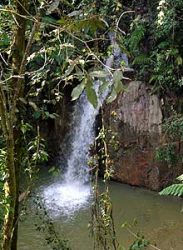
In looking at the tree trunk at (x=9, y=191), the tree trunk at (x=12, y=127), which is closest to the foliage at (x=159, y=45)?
the tree trunk at (x=12, y=127)

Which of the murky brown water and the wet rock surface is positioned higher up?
the wet rock surface

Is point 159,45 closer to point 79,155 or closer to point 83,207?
point 79,155

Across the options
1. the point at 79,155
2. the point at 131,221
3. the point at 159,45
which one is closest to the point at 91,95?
the point at 131,221

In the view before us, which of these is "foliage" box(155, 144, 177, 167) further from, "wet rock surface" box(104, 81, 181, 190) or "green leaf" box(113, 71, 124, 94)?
"green leaf" box(113, 71, 124, 94)

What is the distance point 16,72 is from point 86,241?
11.8 feet

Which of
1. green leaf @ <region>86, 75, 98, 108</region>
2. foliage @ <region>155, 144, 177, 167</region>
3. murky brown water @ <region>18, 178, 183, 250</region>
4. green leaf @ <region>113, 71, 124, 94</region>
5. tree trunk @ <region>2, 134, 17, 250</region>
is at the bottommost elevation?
murky brown water @ <region>18, 178, 183, 250</region>

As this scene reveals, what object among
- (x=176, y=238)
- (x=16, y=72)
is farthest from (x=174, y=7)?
(x=16, y=72)

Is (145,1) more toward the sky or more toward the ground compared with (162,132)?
more toward the sky

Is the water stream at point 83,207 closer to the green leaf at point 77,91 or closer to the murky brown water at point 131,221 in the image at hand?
the murky brown water at point 131,221

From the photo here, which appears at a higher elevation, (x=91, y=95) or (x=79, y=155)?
(x=91, y=95)

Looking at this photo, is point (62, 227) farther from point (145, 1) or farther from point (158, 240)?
point (145, 1)

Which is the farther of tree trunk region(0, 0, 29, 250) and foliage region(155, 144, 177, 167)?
foliage region(155, 144, 177, 167)

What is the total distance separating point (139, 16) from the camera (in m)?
7.10

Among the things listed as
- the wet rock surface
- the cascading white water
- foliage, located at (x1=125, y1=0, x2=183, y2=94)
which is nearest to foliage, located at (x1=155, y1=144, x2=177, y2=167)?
the wet rock surface
